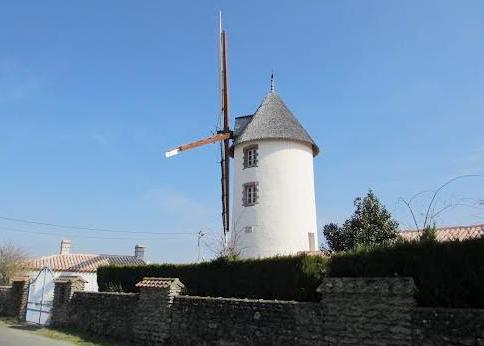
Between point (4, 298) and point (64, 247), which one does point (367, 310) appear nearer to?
point (4, 298)

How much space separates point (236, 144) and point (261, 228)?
203 inches

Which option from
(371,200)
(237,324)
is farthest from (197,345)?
(371,200)

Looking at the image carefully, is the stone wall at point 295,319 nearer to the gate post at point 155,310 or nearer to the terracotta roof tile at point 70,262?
the gate post at point 155,310

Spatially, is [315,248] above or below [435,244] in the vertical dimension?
above

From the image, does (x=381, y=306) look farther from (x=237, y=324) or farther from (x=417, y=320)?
(x=237, y=324)

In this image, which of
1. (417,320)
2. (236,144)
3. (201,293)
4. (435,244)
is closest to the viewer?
(417,320)

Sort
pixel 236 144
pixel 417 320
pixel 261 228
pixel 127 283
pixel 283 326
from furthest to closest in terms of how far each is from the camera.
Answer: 1. pixel 236 144
2. pixel 261 228
3. pixel 127 283
4. pixel 283 326
5. pixel 417 320

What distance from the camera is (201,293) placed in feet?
51.2

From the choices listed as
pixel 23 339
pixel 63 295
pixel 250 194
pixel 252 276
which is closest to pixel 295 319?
pixel 252 276

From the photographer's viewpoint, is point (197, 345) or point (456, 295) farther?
point (197, 345)

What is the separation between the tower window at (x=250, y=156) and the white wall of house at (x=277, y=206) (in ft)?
0.73

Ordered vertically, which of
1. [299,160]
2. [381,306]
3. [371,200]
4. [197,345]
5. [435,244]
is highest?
[299,160]

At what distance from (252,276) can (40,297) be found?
515 inches

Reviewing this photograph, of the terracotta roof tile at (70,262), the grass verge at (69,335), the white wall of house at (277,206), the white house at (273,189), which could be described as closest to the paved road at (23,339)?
the grass verge at (69,335)
